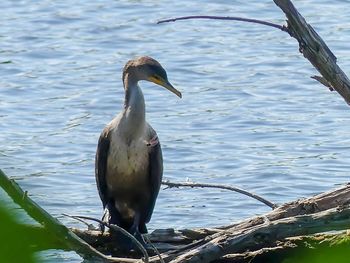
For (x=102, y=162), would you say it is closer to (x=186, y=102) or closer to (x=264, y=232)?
(x=264, y=232)

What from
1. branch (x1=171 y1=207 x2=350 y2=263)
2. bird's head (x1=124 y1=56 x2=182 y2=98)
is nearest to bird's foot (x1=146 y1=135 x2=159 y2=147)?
bird's head (x1=124 y1=56 x2=182 y2=98)

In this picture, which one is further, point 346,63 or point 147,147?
point 346,63

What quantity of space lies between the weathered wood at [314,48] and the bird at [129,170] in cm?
160

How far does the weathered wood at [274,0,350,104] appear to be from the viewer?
3.19 metres

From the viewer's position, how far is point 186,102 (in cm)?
960

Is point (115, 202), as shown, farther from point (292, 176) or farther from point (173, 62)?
point (173, 62)

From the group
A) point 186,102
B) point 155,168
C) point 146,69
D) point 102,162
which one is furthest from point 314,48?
point 186,102

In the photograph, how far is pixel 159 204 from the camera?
712 centimetres

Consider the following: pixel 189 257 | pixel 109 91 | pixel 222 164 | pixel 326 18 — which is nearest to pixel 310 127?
pixel 222 164

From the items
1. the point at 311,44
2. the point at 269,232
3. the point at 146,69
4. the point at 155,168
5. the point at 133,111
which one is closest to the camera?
the point at 311,44

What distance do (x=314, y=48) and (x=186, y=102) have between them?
632cm

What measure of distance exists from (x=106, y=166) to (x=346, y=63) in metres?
5.77

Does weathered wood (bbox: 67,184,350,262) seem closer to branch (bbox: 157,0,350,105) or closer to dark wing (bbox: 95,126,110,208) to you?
branch (bbox: 157,0,350,105)

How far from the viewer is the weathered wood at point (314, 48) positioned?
3188mm
